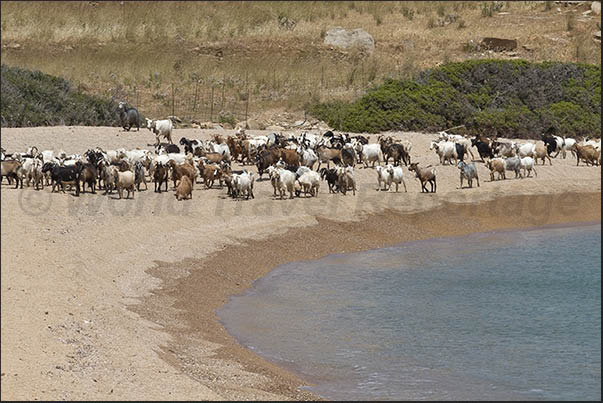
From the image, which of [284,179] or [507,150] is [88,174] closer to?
[284,179]

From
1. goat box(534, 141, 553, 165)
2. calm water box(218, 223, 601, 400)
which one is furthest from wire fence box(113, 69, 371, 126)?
calm water box(218, 223, 601, 400)

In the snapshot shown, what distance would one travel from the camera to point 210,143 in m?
31.8

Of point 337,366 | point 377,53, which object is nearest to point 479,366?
point 337,366

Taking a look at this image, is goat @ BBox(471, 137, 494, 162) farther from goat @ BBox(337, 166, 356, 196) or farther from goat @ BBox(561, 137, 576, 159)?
goat @ BBox(337, 166, 356, 196)

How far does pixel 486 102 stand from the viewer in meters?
44.3

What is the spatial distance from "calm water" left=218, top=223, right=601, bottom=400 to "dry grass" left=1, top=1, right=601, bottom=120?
20.5 m

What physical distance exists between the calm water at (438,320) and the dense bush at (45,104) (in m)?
17.1

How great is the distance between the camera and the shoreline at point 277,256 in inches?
670

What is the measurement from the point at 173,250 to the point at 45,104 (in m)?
18.4

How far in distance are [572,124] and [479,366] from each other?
89.2 feet

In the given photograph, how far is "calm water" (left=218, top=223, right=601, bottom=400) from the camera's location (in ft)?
54.6

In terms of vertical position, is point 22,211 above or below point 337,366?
above

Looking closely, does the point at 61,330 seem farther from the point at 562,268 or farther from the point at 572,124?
the point at 572,124

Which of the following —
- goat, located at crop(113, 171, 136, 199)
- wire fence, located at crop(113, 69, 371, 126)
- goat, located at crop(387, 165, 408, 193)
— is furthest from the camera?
wire fence, located at crop(113, 69, 371, 126)
